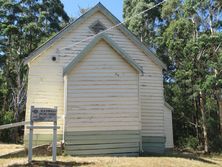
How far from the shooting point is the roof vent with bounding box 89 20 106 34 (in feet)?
62.2

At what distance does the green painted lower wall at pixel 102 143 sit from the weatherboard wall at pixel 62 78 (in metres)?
1.85

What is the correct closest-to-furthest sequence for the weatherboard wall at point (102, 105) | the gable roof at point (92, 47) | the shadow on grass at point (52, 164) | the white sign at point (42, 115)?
the shadow on grass at point (52, 164)
the white sign at point (42, 115)
the weatherboard wall at point (102, 105)
the gable roof at point (92, 47)

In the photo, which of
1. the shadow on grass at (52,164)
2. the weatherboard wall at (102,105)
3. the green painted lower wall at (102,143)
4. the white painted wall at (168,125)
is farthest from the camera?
the white painted wall at (168,125)

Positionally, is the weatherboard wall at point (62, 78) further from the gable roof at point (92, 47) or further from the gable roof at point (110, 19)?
the gable roof at point (92, 47)

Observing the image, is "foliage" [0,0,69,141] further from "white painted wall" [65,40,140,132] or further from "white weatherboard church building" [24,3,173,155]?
"white painted wall" [65,40,140,132]

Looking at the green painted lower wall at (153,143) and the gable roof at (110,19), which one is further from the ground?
the gable roof at (110,19)

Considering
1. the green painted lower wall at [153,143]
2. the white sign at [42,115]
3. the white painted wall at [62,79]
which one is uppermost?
the white painted wall at [62,79]

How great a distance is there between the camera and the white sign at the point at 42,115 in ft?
40.8

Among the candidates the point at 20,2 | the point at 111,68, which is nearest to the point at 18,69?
the point at 20,2

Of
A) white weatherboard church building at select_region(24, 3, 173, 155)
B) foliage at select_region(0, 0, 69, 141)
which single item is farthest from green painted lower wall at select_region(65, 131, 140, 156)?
foliage at select_region(0, 0, 69, 141)

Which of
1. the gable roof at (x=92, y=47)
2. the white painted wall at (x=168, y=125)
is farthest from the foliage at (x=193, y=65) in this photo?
the gable roof at (x=92, y=47)

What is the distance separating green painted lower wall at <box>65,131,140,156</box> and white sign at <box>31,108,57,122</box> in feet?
8.82

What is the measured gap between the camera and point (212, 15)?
98.7ft

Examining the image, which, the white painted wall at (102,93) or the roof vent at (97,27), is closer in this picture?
the white painted wall at (102,93)
